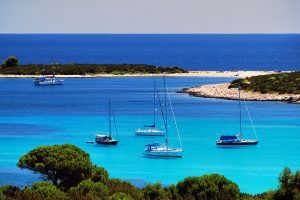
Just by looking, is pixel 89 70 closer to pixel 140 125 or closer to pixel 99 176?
pixel 140 125

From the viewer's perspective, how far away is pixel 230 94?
3957 inches

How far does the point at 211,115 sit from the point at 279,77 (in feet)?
99.7

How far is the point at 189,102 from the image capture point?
94062 millimetres

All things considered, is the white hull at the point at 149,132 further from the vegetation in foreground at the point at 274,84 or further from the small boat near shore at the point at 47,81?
the small boat near shore at the point at 47,81

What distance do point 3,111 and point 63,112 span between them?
291 inches

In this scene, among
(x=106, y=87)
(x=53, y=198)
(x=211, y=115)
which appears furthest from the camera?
(x=106, y=87)

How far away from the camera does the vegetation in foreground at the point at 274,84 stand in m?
100

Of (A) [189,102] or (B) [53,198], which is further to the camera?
(A) [189,102]

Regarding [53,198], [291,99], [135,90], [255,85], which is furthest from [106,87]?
[53,198]

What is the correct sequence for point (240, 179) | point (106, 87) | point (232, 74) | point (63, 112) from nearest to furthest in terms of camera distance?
point (240, 179) < point (63, 112) < point (106, 87) < point (232, 74)

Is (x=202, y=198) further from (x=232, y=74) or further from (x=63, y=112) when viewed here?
(x=232, y=74)

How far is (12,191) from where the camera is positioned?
3114cm

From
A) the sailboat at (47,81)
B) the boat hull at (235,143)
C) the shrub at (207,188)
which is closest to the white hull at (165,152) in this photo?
the boat hull at (235,143)

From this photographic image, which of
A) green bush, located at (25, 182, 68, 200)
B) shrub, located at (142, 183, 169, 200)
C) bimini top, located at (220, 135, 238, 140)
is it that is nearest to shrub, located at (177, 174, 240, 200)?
shrub, located at (142, 183, 169, 200)
